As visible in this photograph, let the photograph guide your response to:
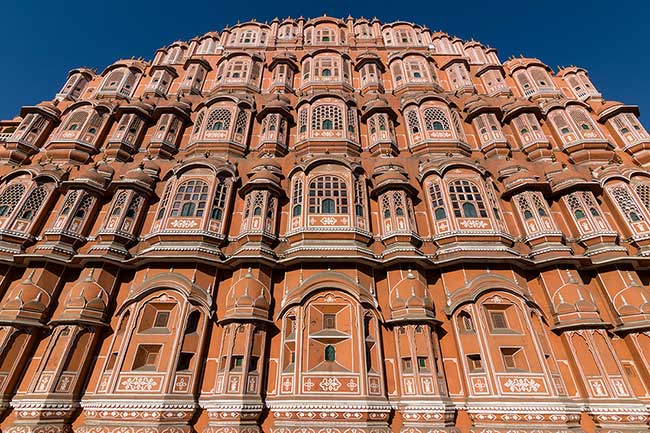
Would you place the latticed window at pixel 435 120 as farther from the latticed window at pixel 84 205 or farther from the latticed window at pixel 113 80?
the latticed window at pixel 113 80

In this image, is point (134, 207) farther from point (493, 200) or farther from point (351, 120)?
point (493, 200)

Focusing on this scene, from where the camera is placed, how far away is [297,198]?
594 inches

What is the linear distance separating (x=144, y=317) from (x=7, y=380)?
4.65 metres

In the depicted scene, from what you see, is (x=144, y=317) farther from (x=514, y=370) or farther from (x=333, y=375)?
(x=514, y=370)

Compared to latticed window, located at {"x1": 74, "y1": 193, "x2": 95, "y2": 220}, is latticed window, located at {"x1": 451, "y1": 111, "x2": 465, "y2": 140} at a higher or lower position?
higher

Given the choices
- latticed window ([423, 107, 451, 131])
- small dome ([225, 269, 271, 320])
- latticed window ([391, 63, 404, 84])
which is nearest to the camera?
small dome ([225, 269, 271, 320])

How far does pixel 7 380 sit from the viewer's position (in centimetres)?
1109

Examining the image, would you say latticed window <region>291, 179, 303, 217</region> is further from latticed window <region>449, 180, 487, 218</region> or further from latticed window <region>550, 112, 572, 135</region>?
latticed window <region>550, 112, 572, 135</region>

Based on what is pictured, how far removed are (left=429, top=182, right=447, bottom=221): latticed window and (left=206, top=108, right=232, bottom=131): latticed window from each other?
12004 millimetres

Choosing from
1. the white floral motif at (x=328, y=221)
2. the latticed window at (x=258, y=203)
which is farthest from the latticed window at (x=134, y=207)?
the white floral motif at (x=328, y=221)

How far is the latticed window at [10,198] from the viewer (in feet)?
48.4

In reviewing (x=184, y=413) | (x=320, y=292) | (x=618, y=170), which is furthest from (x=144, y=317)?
(x=618, y=170)

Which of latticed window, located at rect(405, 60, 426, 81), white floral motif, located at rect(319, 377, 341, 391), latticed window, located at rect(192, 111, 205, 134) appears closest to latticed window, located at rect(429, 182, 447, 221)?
white floral motif, located at rect(319, 377, 341, 391)

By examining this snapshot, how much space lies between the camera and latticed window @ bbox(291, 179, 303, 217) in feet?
48.0
